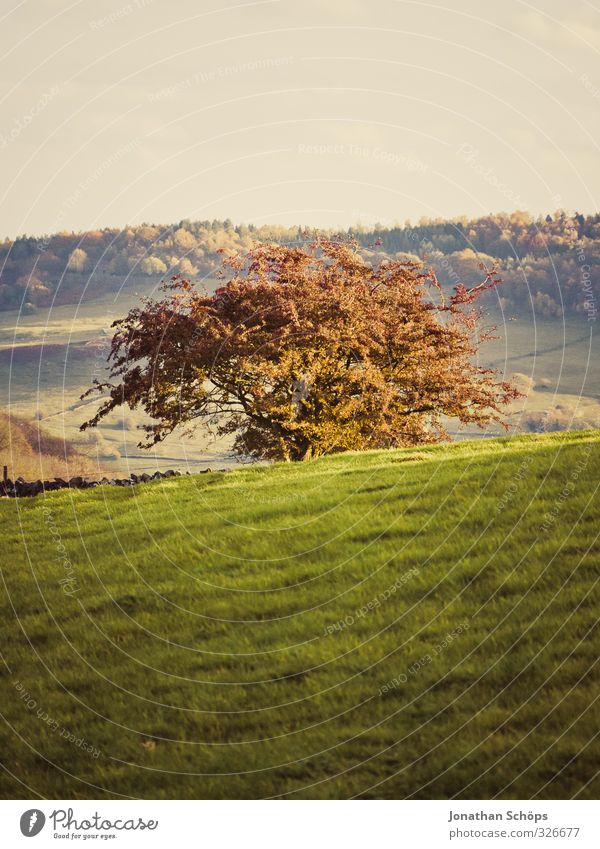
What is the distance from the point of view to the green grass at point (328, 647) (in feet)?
21.7

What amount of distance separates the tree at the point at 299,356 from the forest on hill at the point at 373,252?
151cm

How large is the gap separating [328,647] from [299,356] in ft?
47.5

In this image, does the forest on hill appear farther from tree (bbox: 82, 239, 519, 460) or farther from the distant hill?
the distant hill

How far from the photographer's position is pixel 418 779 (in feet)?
20.7

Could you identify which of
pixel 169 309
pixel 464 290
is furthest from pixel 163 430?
pixel 464 290

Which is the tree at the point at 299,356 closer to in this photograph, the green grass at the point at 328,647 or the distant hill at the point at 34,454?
the green grass at the point at 328,647

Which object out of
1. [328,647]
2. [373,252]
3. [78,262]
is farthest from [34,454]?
[328,647]

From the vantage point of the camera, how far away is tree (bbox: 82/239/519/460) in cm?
2286

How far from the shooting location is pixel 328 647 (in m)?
8.34

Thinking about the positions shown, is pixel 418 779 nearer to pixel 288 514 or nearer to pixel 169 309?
pixel 288 514

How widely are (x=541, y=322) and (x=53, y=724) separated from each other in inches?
5219

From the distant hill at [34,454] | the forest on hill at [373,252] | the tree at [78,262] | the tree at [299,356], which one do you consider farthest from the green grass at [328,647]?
the tree at [78,262]

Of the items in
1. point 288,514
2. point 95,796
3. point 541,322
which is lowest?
point 95,796

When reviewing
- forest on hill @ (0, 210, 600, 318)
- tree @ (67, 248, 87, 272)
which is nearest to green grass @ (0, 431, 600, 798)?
forest on hill @ (0, 210, 600, 318)
